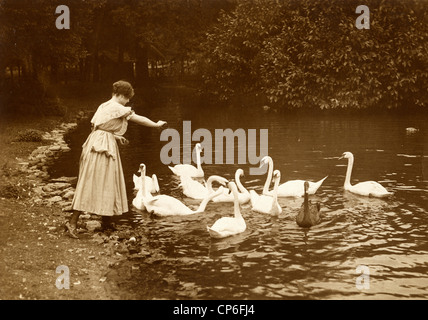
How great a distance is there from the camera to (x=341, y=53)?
29234 millimetres

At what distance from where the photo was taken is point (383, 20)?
29359 mm

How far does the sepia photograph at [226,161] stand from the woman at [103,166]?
25mm

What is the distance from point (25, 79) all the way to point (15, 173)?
14.2 meters

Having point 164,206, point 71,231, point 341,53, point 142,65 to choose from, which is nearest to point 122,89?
point 71,231

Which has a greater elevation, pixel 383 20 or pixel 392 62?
pixel 383 20

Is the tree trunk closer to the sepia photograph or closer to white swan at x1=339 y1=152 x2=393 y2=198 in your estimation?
the sepia photograph

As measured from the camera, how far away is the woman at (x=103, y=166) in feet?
32.4

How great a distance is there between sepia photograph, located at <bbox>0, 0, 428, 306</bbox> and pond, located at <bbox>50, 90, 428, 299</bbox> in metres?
0.05

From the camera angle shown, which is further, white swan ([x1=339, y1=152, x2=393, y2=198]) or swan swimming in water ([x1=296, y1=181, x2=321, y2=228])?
white swan ([x1=339, y1=152, x2=393, y2=198])

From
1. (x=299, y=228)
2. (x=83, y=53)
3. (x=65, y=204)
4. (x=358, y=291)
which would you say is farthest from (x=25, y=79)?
(x=358, y=291)

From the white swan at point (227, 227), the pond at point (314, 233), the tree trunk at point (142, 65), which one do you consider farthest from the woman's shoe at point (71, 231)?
the tree trunk at point (142, 65)

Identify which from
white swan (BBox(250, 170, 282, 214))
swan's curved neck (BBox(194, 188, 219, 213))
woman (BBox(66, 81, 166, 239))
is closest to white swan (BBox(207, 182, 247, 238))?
white swan (BBox(250, 170, 282, 214))

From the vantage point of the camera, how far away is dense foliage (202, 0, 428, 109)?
29.2 m

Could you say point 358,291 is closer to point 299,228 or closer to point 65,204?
point 299,228
